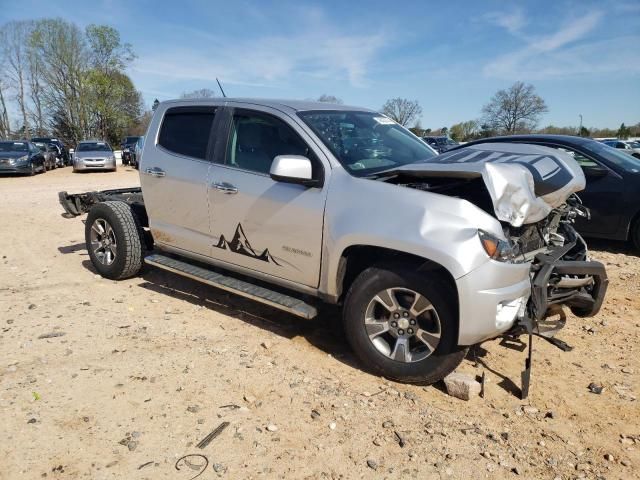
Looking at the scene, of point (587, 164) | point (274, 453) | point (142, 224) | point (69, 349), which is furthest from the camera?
point (587, 164)

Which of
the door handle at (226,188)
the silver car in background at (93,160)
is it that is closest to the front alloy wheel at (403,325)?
the door handle at (226,188)

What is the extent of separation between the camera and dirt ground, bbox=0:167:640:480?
261cm

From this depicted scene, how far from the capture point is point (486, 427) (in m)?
2.94

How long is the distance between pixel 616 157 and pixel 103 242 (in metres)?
6.69

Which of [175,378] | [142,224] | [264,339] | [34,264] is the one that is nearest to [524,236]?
[264,339]

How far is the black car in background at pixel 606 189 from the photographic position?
6.45 metres

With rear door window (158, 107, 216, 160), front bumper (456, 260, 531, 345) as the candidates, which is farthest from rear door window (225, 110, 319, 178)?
front bumper (456, 260, 531, 345)

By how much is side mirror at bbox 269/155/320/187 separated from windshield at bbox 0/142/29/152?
67.6 ft

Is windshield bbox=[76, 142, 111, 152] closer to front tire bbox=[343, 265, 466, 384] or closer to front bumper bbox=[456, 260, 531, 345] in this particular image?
front tire bbox=[343, 265, 466, 384]

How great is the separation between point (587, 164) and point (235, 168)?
5024 mm

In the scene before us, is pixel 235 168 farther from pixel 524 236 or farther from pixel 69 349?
pixel 524 236

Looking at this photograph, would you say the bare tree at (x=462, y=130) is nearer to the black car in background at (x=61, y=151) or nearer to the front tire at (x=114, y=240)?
the black car in background at (x=61, y=151)

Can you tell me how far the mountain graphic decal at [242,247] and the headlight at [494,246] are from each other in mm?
1623

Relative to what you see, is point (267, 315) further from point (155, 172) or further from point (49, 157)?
point (49, 157)
